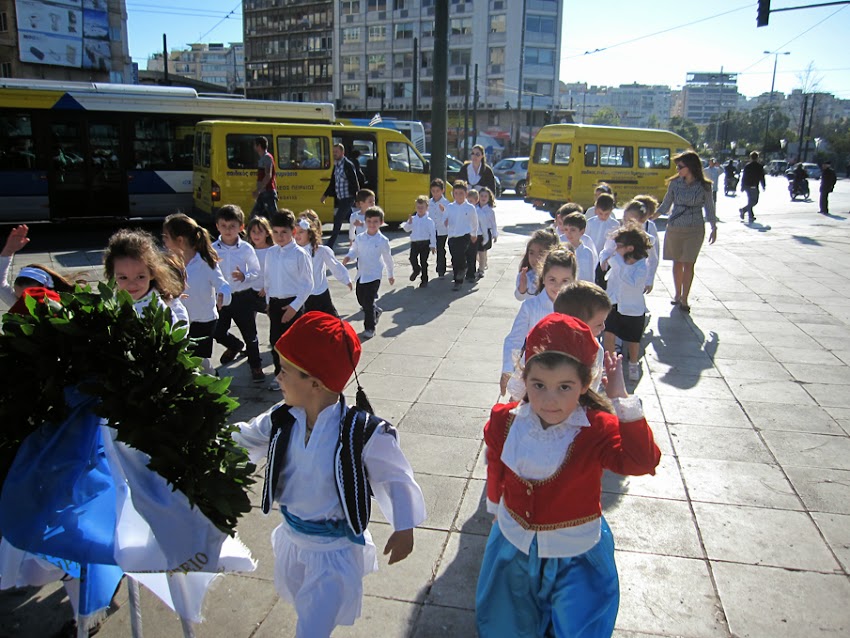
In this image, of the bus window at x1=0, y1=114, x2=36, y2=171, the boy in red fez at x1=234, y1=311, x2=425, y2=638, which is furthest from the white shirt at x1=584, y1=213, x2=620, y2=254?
the bus window at x1=0, y1=114, x2=36, y2=171

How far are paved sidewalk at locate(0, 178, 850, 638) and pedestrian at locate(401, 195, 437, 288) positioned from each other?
1.47 m

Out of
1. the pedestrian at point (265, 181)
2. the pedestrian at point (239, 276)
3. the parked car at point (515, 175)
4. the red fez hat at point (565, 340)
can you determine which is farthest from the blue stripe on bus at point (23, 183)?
the parked car at point (515, 175)

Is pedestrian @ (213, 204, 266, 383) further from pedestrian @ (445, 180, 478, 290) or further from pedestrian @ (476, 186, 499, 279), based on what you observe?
pedestrian @ (476, 186, 499, 279)

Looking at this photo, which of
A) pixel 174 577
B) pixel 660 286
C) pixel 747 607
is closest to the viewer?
pixel 174 577

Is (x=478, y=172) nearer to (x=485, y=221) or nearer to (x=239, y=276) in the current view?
(x=485, y=221)

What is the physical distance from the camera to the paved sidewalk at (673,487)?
3.04 m

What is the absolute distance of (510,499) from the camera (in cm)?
249

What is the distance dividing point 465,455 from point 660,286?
23.6 ft

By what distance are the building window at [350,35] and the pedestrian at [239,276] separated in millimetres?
76855

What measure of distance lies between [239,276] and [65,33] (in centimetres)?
3586

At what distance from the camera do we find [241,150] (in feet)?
47.5

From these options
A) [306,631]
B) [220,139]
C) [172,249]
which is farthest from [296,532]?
[220,139]

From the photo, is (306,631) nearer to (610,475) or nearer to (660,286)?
(610,475)

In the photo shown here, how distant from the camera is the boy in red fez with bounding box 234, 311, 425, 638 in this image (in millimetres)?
2336
